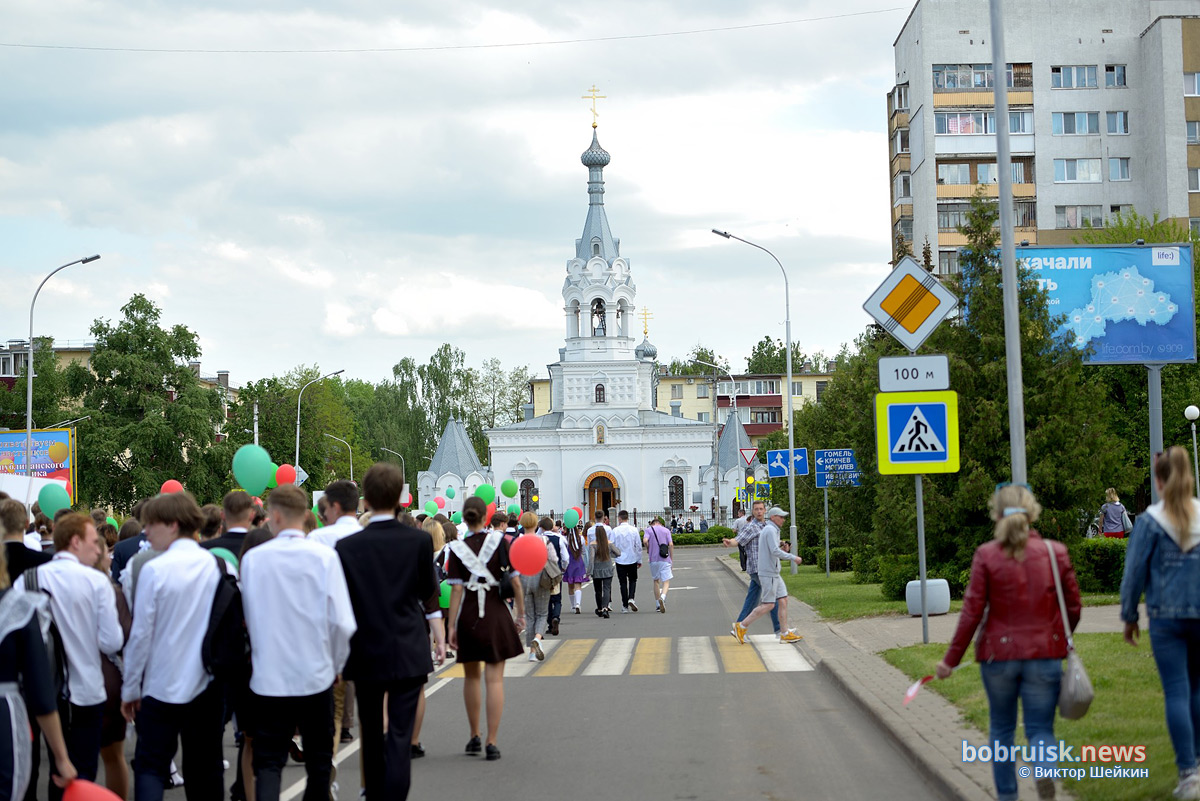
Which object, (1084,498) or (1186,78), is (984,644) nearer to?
(1084,498)

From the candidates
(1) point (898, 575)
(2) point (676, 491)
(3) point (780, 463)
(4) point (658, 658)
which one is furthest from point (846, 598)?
(2) point (676, 491)

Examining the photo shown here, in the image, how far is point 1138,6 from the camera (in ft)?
204

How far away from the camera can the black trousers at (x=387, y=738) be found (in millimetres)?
7180

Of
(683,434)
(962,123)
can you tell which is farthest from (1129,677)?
(683,434)

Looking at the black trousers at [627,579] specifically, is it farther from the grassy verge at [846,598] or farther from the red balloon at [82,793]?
the red balloon at [82,793]

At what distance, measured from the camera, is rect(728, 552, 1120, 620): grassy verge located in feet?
65.8

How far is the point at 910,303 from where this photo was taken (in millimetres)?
15148

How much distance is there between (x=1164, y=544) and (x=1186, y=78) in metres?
58.5

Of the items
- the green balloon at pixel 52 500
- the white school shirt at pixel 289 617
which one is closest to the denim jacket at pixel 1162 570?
the white school shirt at pixel 289 617

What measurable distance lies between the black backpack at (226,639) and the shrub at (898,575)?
51.8ft

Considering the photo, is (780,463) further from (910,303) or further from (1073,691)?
(1073,691)

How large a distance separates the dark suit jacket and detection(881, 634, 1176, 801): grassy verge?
3729 mm

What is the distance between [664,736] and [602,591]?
1469 cm

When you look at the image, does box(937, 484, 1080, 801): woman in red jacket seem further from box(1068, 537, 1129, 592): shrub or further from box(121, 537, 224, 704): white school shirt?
box(1068, 537, 1129, 592): shrub
